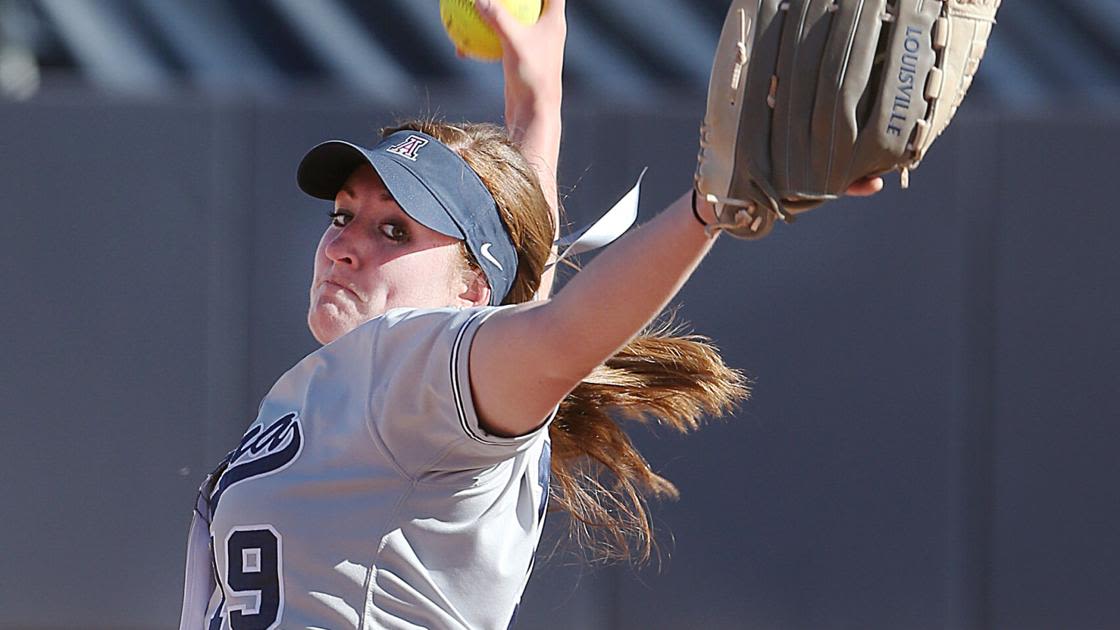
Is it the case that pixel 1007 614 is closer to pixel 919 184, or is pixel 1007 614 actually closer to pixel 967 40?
pixel 919 184

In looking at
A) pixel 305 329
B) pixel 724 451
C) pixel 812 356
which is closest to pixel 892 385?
pixel 812 356

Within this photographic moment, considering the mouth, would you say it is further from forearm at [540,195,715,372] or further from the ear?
forearm at [540,195,715,372]

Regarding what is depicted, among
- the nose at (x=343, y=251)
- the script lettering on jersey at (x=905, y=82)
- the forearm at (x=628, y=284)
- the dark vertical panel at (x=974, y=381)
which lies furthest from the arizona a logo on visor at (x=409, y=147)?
the dark vertical panel at (x=974, y=381)

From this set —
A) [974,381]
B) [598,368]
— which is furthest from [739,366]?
[598,368]

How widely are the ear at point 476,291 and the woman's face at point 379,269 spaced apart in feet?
0.05

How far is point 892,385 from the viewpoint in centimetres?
337

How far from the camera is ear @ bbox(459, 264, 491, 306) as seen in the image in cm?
158

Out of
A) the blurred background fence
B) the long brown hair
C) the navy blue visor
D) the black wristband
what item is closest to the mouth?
the navy blue visor

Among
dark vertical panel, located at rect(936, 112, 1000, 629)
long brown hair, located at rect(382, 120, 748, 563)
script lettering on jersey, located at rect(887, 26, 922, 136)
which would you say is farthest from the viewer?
dark vertical panel, located at rect(936, 112, 1000, 629)

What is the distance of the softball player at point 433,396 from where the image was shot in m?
1.11

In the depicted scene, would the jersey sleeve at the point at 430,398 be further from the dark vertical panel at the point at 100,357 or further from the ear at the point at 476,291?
the dark vertical panel at the point at 100,357

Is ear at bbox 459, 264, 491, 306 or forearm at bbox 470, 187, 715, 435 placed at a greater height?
ear at bbox 459, 264, 491, 306

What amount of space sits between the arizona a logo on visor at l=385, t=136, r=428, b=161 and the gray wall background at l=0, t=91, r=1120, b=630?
175 cm

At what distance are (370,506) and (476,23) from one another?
92 cm
